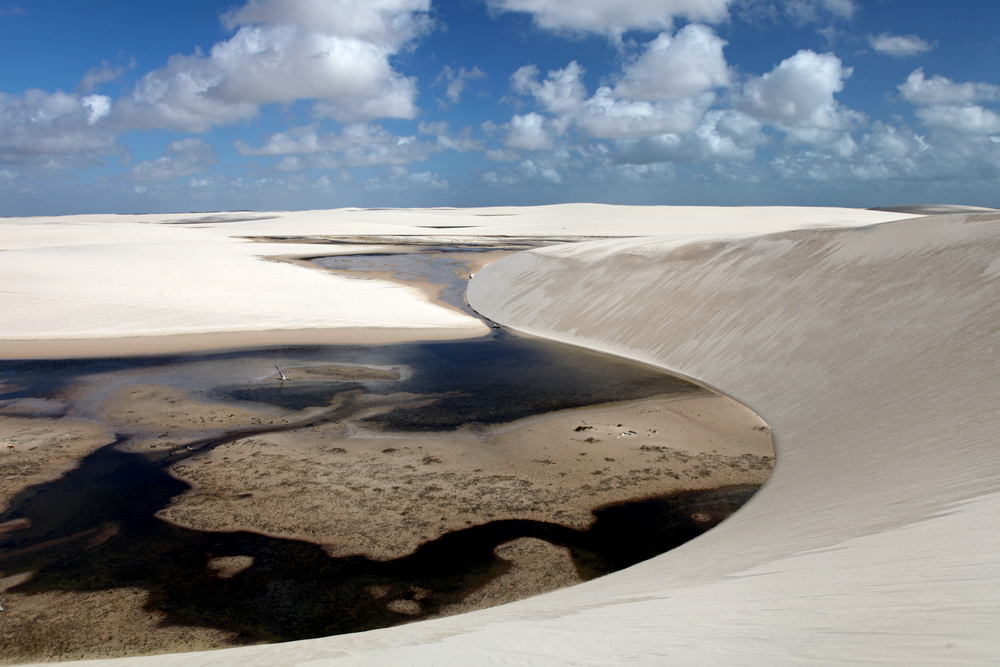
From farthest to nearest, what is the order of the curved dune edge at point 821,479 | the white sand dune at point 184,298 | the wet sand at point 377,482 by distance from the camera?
the white sand dune at point 184,298 < the wet sand at point 377,482 < the curved dune edge at point 821,479

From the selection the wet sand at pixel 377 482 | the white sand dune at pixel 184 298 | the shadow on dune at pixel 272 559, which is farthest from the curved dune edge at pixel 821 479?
the white sand dune at pixel 184 298

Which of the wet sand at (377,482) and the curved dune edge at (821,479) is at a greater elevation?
the curved dune edge at (821,479)

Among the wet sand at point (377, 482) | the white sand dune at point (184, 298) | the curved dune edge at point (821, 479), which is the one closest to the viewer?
the curved dune edge at point (821, 479)

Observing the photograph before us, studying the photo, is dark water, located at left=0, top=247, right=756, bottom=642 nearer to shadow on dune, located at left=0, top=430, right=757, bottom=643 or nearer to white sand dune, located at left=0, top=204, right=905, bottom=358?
shadow on dune, located at left=0, top=430, right=757, bottom=643

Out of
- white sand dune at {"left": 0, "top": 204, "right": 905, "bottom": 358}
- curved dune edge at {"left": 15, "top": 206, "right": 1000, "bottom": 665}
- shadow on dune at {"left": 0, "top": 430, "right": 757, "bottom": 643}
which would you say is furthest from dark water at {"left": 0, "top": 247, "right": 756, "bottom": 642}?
white sand dune at {"left": 0, "top": 204, "right": 905, "bottom": 358}

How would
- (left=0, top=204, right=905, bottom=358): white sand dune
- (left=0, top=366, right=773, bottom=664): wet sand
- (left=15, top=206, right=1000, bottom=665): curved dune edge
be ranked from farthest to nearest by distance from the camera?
(left=0, top=204, right=905, bottom=358): white sand dune, (left=0, top=366, right=773, bottom=664): wet sand, (left=15, top=206, right=1000, bottom=665): curved dune edge

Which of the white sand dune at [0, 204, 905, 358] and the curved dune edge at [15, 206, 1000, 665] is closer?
the curved dune edge at [15, 206, 1000, 665]

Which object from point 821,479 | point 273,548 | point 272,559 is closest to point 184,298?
point 273,548

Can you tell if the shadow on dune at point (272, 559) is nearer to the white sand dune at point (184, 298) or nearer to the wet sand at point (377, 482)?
the wet sand at point (377, 482)
